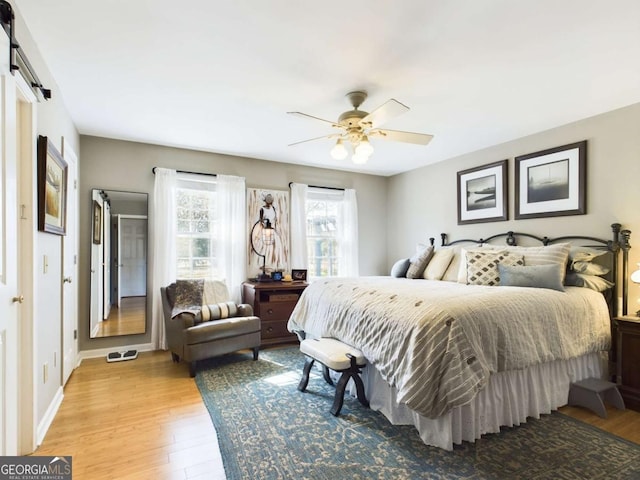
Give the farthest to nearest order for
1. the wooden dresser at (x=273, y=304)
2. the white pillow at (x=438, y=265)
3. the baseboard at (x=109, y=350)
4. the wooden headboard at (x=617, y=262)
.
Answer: the wooden dresser at (x=273, y=304), the white pillow at (x=438, y=265), the baseboard at (x=109, y=350), the wooden headboard at (x=617, y=262)

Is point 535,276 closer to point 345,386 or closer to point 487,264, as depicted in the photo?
point 487,264

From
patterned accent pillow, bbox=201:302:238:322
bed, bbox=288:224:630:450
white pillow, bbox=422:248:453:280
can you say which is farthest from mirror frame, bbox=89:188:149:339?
white pillow, bbox=422:248:453:280

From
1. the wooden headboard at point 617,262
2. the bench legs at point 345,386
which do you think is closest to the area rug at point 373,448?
the bench legs at point 345,386

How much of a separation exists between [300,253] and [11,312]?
361cm

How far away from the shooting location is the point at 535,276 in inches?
112

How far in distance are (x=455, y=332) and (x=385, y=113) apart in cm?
157

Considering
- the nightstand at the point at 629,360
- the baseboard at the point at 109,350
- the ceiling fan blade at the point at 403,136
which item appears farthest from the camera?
the baseboard at the point at 109,350

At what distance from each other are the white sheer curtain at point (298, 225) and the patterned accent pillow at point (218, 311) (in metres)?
1.37

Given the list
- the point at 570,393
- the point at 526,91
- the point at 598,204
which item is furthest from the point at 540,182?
the point at 570,393

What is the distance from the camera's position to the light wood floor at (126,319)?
3930 mm

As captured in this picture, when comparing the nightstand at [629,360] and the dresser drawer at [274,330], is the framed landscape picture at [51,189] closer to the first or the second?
the dresser drawer at [274,330]

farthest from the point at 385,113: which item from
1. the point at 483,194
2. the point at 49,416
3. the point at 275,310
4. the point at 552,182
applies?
the point at 49,416

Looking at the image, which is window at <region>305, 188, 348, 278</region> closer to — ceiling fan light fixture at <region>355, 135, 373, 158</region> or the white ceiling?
the white ceiling

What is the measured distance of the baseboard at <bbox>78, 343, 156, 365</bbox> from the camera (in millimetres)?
3783
